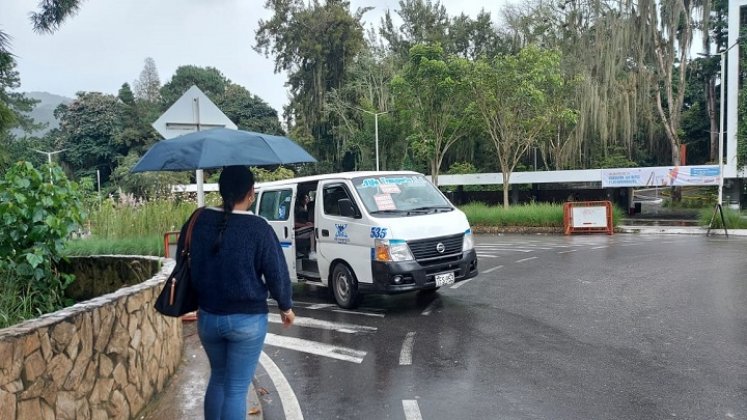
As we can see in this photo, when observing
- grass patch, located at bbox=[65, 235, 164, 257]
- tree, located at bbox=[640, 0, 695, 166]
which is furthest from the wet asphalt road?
tree, located at bbox=[640, 0, 695, 166]

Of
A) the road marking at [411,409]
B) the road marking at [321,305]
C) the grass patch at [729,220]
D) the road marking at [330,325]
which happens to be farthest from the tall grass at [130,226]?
the grass patch at [729,220]

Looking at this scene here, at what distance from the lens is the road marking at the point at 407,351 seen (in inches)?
231

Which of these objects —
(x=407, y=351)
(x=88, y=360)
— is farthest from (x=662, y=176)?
(x=88, y=360)

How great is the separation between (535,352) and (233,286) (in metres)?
3.94

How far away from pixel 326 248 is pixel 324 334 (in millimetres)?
1860

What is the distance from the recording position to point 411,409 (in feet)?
15.2

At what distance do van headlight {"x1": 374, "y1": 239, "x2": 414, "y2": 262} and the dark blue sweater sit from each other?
4.29 metres

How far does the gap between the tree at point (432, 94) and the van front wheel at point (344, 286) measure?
745 inches

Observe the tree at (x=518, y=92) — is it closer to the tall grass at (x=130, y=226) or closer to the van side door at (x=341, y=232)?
the tall grass at (x=130, y=226)

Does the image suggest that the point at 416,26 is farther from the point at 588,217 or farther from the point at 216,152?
the point at 216,152

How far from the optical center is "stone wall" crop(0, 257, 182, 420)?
3.12 metres

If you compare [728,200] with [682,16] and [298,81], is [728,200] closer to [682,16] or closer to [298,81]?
[682,16]

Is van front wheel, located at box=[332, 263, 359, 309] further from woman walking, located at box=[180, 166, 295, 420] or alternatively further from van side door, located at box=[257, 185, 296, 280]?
woman walking, located at box=[180, 166, 295, 420]

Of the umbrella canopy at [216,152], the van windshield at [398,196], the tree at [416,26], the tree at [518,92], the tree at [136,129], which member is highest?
the tree at [416,26]
